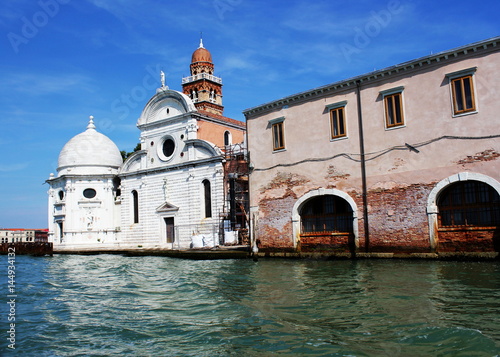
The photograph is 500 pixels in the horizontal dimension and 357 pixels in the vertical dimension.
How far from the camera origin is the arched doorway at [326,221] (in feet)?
56.4

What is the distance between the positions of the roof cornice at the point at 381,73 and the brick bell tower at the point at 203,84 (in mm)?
22293

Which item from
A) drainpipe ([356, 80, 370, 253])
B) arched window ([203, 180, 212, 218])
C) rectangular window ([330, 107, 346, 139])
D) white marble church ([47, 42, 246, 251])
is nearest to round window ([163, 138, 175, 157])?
white marble church ([47, 42, 246, 251])

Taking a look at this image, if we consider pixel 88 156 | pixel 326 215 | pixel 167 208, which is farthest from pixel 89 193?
pixel 326 215

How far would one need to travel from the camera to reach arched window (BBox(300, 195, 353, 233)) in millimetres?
17692

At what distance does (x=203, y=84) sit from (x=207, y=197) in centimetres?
1699

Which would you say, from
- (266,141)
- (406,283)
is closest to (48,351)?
(406,283)

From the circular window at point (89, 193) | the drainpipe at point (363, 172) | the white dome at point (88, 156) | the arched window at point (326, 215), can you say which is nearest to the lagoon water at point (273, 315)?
the drainpipe at point (363, 172)

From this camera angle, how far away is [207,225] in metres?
28.2

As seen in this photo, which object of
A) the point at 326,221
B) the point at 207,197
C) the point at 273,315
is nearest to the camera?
the point at 273,315

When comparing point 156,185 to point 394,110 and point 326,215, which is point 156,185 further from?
point 394,110

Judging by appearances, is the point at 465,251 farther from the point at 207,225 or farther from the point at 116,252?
the point at 116,252

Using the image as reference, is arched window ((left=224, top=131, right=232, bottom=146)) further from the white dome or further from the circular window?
the circular window

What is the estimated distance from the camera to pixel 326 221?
719 inches

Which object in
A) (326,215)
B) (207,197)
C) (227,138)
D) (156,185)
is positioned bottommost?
(326,215)
